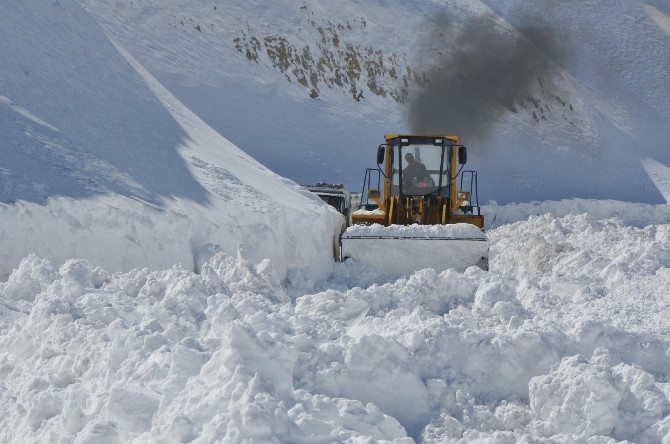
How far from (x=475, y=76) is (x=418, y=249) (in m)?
23.8

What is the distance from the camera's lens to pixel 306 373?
5.06 metres

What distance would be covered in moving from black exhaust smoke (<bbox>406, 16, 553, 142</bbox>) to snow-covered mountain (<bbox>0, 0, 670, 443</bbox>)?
1.04 meters

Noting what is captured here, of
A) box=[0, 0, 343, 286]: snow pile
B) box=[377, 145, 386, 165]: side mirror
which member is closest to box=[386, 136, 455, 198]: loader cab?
box=[377, 145, 386, 165]: side mirror

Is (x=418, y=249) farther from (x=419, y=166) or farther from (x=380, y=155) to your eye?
(x=419, y=166)

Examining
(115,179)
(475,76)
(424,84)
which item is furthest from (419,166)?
(475,76)

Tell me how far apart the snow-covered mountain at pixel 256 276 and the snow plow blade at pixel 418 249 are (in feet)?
0.71

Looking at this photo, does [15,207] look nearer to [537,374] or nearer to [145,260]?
[145,260]

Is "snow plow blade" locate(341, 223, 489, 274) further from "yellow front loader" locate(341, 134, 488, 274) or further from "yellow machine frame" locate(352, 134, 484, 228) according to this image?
"yellow machine frame" locate(352, 134, 484, 228)

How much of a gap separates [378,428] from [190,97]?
24065 millimetres

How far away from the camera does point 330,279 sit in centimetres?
1249

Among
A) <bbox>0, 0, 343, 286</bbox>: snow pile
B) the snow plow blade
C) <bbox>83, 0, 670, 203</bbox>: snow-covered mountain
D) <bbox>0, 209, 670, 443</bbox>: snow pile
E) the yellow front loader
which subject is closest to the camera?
<bbox>0, 209, 670, 443</bbox>: snow pile

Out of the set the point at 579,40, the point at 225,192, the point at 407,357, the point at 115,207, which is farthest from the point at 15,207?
the point at 579,40

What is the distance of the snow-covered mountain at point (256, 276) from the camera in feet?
15.7

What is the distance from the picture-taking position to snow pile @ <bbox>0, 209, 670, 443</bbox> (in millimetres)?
4449
